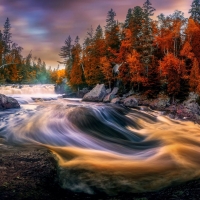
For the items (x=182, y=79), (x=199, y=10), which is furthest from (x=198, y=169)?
(x=199, y=10)

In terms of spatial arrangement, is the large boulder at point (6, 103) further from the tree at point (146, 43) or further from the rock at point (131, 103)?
the tree at point (146, 43)

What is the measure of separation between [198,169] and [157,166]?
1.35 meters

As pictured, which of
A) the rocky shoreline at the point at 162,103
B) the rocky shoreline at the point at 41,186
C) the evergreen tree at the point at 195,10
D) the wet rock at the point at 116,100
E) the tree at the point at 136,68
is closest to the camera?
the rocky shoreline at the point at 41,186

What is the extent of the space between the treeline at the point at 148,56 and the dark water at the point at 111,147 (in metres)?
9.47

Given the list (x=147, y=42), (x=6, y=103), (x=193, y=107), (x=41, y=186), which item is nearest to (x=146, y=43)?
(x=147, y=42)

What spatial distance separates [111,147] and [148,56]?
23.1 metres

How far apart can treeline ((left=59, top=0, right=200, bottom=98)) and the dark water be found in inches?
373

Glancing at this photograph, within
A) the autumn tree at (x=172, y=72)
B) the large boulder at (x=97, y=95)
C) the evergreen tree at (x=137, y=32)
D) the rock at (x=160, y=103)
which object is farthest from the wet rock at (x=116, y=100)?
the evergreen tree at (x=137, y=32)

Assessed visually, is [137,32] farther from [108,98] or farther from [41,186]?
[41,186]

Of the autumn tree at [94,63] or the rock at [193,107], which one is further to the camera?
the autumn tree at [94,63]

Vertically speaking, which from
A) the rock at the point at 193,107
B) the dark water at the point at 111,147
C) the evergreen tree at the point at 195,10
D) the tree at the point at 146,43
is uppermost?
the evergreen tree at the point at 195,10

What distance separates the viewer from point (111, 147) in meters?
10.7

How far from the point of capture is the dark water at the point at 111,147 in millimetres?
6230

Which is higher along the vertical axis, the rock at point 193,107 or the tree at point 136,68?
the tree at point 136,68
